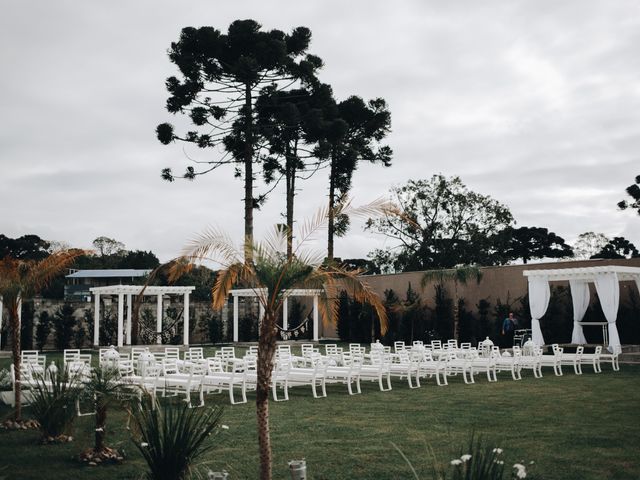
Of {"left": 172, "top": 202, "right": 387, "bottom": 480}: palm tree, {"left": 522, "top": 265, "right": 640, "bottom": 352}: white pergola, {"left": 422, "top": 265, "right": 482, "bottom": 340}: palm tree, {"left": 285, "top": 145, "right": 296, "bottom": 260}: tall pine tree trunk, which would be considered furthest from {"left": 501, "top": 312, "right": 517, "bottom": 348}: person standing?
{"left": 172, "top": 202, "right": 387, "bottom": 480}: palm tree

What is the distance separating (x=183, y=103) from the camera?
23.1 m

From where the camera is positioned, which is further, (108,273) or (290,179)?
(108,273)

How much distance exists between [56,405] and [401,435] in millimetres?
4050

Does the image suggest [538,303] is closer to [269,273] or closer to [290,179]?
[290,179]

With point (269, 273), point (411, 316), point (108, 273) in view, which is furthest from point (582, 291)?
point (108, 273)

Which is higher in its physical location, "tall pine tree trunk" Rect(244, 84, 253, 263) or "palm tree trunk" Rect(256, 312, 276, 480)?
"tall pine tree trunk" Rect(244, 84, 253, 263)

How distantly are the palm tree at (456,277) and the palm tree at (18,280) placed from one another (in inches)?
660

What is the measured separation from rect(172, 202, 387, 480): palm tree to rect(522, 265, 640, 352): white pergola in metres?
13.3

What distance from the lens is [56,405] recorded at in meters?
8.08

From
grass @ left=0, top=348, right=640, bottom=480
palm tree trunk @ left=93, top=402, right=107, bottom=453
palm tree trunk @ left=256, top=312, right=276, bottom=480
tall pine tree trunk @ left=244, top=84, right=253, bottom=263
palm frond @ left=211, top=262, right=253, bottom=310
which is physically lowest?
grass @ left=0, top=348, right=640, bottom=480

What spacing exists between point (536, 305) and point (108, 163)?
45.2 ft

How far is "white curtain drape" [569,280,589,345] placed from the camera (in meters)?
21.0

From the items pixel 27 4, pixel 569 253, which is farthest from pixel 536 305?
pixel 569 253

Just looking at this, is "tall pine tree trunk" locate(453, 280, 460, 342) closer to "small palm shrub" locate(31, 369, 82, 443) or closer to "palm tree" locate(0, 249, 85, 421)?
"palm tree" locate(0, 249, 85, 421)
